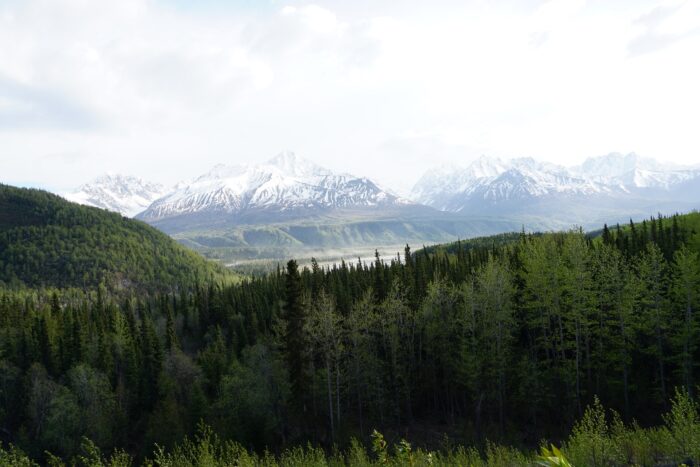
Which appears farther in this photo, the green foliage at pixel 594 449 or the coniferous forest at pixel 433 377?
the coniferous forest at pixel 433 377

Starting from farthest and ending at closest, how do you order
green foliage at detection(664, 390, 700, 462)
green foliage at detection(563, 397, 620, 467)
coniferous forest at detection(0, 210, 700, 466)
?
coniferous forest at detection(0, 210, 700, 466)
green foliage at detection(563, 397, 620, 467)
green foliage at detection(664, 390, 700, 462)

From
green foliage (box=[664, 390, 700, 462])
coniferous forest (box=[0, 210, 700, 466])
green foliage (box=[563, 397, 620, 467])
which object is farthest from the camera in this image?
coniferous forest (box=[0, 210, 700, 466])

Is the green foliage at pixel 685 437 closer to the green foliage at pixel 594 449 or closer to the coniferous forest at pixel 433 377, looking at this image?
the green foliage at pixel 594 449

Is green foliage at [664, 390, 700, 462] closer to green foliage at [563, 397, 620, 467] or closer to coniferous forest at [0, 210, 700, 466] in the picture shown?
green foliage at [563, 397, 620, 467]

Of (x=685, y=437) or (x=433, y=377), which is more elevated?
(x=685, y=437)

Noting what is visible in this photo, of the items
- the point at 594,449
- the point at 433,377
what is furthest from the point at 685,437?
the point at 433,377

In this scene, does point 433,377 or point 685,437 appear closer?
point 685,437

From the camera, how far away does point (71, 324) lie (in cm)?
10269

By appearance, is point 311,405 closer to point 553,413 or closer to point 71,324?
point 553,413

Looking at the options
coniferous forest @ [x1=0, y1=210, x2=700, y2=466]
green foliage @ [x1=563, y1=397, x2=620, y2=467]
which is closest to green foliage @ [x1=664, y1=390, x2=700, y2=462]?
green foliage @ [x1=563, y1=397, x2=620, y2=467]

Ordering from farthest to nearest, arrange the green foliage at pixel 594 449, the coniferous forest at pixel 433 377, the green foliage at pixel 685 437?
1. the coniferous forest at pixel 433 377
2. the green foliage at pixel 594 449
3. the green foliage at pixel 685 437

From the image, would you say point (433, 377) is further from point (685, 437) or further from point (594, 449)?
point (685, 437)

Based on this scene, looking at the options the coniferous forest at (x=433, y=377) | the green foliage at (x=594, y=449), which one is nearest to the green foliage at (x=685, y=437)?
the green foliage at (x=594, y=449)

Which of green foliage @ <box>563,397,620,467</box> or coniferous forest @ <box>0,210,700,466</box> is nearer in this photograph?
green foliage @ <box>563,397,620,467</box>
